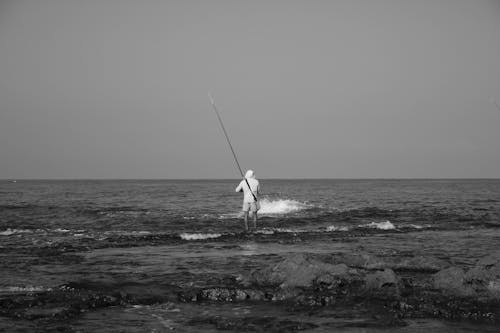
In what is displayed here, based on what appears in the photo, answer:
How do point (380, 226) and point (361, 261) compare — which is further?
point (380, 226)

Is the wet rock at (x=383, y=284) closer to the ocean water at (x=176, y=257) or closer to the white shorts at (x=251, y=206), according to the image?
the ocean water at (x=176, y=257)

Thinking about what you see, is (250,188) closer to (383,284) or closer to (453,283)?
(383,284)

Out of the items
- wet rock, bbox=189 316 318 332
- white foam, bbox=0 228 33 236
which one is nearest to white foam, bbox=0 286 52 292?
wet rock, bbox=189 316 318 332

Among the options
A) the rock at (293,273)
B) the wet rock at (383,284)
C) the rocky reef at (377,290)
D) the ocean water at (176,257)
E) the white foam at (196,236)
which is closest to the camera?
the ocean water at (176,257)

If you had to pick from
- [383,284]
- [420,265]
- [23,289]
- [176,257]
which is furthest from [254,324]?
[176,257]

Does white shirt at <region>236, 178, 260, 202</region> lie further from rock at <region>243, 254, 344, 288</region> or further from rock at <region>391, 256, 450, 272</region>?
rock at <region>243, 254, 344, 288</region>

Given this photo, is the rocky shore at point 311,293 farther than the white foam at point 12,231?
No

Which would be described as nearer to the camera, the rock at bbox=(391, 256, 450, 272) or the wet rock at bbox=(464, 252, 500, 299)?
the wet rock at bbox=(464, 252, 500, 299)

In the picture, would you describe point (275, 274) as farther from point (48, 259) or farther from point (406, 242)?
point (406, 242)

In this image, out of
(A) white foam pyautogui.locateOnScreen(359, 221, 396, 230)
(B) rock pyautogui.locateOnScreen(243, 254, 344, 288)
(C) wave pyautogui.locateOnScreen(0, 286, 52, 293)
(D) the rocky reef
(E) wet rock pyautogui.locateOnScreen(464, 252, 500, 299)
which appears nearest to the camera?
(D) the rocky reef

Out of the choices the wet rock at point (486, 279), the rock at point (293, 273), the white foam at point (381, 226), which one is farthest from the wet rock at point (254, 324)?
the white foam at point (381, 226)

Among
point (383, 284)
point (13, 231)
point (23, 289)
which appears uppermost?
point (383, 284)

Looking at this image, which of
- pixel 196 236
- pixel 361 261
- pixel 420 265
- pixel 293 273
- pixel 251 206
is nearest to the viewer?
pixel 293 273

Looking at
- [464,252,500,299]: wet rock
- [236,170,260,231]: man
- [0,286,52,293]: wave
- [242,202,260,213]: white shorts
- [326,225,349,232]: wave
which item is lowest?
[326,225,349,232]: wave
